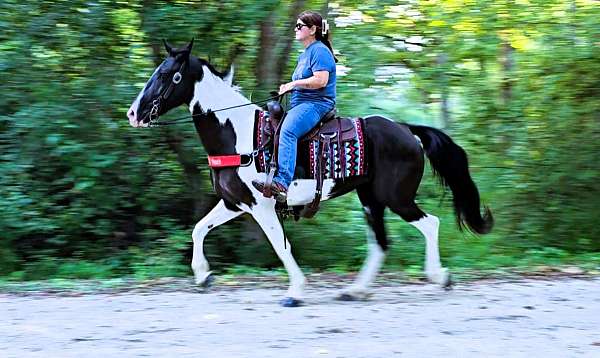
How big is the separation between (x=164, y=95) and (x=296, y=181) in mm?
1492

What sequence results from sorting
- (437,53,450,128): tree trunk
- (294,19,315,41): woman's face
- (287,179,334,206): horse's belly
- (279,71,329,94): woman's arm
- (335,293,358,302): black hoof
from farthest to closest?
(437,53,450,128): tree trunk, (335,293,358,302): black hoof, (287,179,334,206): horse's belly, (294,19,315,41): woman's face, (279,71,329,94): woman's arm

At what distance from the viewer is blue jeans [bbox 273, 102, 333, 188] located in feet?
24.2

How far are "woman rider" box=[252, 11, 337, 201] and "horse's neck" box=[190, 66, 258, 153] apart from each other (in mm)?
420

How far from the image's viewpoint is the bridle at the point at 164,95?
7.53 meters

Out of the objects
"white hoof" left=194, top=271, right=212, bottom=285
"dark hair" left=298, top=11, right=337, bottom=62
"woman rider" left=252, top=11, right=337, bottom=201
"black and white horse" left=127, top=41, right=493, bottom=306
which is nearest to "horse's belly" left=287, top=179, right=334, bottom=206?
"black and white horse" left=127, top=41, right=493, bottom=306

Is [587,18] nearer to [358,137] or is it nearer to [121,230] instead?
[358,137]

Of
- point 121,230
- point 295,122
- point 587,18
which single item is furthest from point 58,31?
point 587,18

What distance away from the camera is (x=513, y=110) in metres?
12.1

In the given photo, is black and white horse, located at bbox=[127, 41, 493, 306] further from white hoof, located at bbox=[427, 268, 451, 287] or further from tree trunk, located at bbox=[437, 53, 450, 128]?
tree trunk, located at bbox=[437, 53, 450, 128]

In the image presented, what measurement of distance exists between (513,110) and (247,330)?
721cm

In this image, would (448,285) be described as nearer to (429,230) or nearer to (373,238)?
(429,230)

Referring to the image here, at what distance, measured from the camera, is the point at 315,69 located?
7355 millimetres

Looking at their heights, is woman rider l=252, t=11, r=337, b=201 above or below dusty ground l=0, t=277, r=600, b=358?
above

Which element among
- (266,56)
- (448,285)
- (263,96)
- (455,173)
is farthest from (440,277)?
(266,56)
